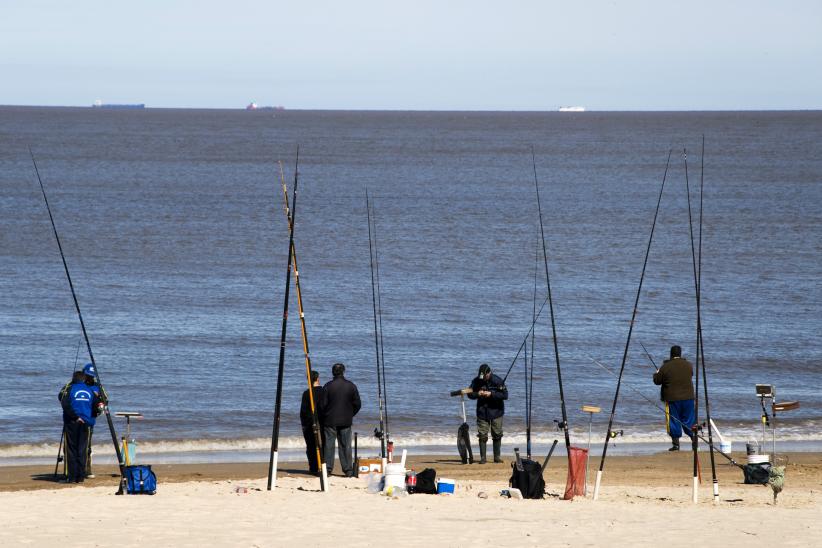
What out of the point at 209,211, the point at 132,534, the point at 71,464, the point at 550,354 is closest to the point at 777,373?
the point at 550,354

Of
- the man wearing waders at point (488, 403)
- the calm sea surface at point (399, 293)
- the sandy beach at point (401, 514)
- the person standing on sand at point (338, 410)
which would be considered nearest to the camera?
the sandy beach at point (401, 514)

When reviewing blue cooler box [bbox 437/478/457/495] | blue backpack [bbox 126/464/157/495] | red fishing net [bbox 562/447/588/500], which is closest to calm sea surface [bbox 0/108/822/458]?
blue backpack [bbox 126/464/157/495]

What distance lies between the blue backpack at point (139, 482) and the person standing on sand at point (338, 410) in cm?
199

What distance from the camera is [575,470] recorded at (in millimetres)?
11336

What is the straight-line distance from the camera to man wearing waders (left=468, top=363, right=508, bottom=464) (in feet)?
45.6

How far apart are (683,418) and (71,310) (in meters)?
16.0

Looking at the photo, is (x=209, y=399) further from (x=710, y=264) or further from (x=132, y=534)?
(x=710, y=264)

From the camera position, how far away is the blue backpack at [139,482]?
11375 mm

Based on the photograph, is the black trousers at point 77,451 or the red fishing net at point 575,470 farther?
the black trousers at point 77,451

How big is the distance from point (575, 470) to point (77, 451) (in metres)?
4.87

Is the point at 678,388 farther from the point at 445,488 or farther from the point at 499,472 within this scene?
the point at 445,488

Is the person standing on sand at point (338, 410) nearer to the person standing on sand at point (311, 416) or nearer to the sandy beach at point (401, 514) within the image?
the person standing on sand at point (311, 416)

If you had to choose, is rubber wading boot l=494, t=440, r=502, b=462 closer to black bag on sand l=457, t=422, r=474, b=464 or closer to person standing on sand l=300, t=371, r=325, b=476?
black bag on sand l=457, t=422, r=474, b=464

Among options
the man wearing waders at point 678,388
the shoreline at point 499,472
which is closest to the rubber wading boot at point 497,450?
the shoreline at point 499,472
